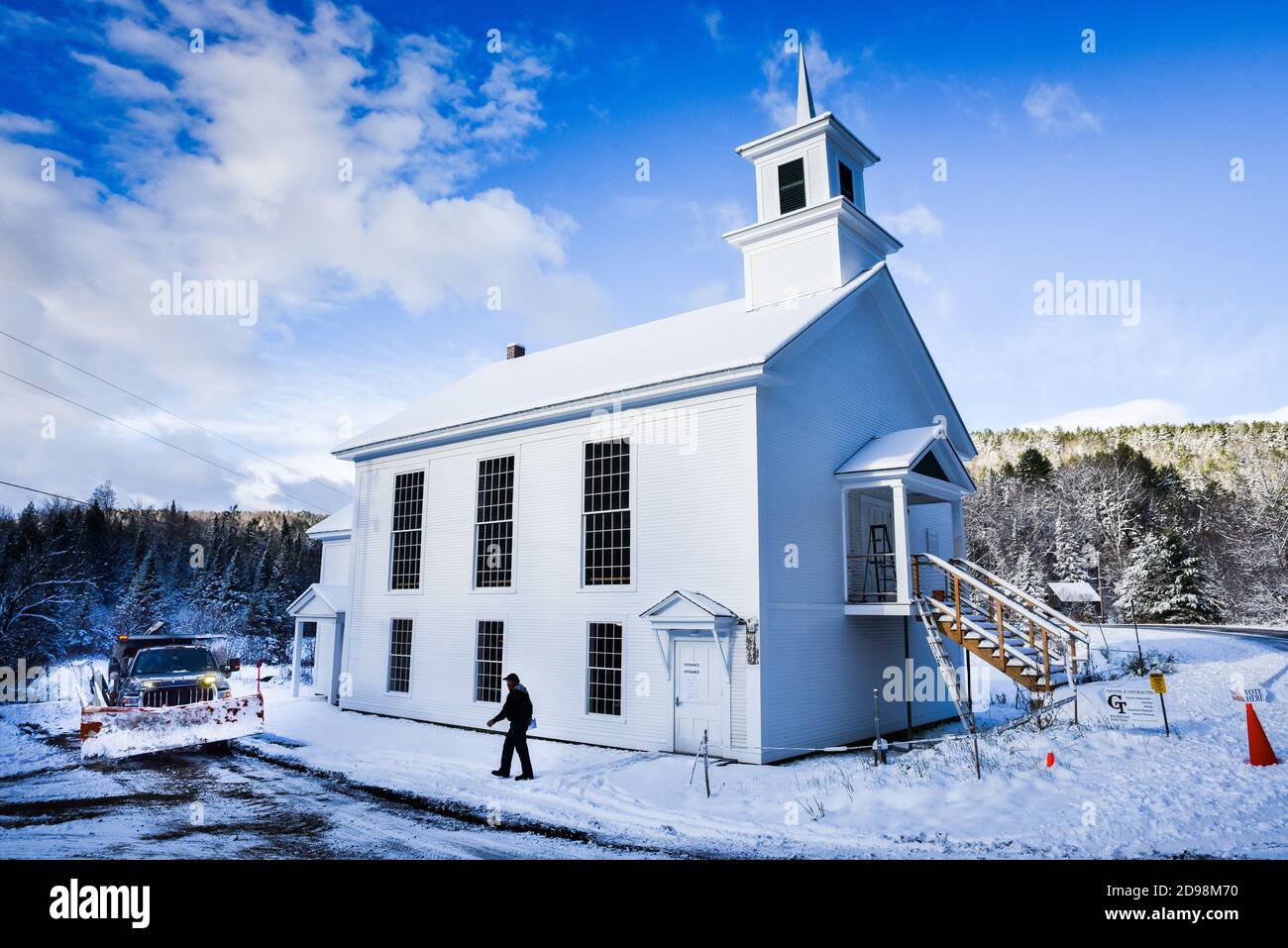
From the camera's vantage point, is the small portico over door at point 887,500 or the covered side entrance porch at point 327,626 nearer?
the small portico over door at point 887,500

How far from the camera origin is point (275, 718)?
2052 centimetres

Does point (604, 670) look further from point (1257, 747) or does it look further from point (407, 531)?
point (1257, 747)

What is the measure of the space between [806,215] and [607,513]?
31.0ft

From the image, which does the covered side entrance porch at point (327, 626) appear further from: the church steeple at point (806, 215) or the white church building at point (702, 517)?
the church steeple at point (806, 215)

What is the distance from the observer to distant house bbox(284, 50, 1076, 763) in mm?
14969

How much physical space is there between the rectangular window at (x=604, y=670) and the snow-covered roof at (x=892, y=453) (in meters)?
6.45

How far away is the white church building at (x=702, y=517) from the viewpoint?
1497cm

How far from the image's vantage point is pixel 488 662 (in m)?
19.1

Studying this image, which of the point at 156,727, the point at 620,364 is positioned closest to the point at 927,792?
the point at 620,364

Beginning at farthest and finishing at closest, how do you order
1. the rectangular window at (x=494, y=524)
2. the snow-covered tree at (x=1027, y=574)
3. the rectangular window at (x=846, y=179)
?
1. the snow-covered tree at (x=1027, y=574)
2. the rectangular window at (x=846, y=179)
3. the rectangular window at (x=494, y=524)

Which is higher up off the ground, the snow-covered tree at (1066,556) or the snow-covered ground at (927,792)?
the snow-covered tree at (1066,556)

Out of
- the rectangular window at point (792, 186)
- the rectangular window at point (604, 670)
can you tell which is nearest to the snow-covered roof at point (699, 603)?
the rectangular window at point (604, 670)
